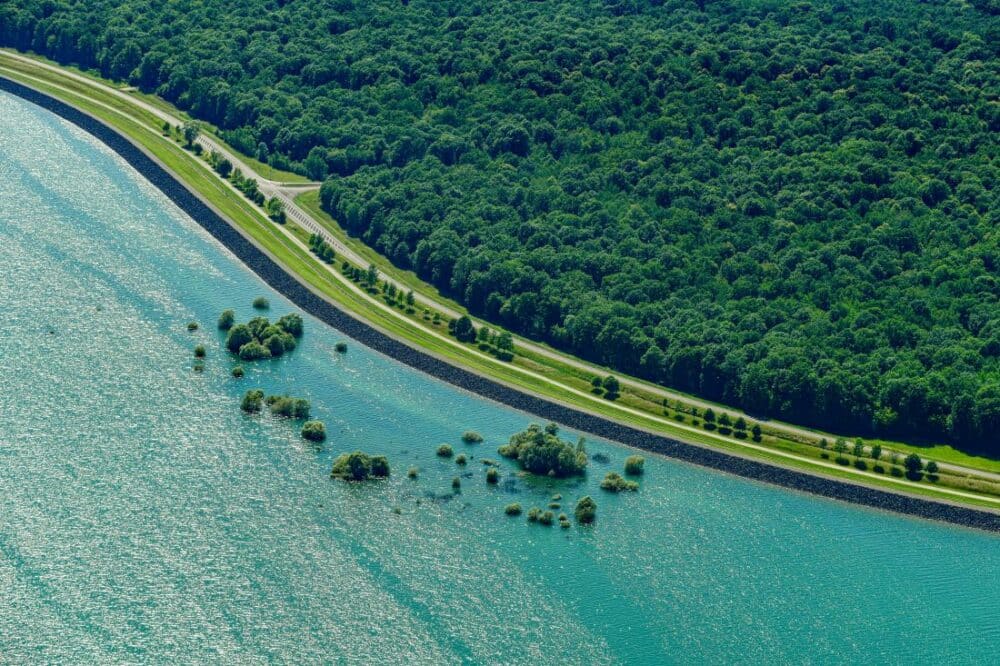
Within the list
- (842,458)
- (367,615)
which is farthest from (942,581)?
(367,615)

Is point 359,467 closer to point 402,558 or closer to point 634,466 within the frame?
point 402,558

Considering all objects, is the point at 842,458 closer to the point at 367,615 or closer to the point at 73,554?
the point at 367,615

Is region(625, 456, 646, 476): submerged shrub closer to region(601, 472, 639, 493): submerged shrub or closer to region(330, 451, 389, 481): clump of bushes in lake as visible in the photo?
region(601, 472, 639, 493): submerged shrub

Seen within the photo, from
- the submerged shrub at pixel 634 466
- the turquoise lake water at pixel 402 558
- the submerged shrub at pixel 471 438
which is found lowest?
the turquoise lake water at pixel 402 558

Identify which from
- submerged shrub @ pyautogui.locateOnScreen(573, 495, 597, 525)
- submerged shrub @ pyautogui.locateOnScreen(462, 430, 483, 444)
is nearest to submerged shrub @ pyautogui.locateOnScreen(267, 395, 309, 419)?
submerged shrub @ pyautogui.locateOnScreen(462, 430, 483, 444)

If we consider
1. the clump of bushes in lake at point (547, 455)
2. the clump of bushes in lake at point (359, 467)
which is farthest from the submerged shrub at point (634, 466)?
the clump of bushes in lake at point (359, 467)

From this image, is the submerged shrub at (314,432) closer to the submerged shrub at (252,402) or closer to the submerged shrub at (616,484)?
the submerged shrub at (252,402)
